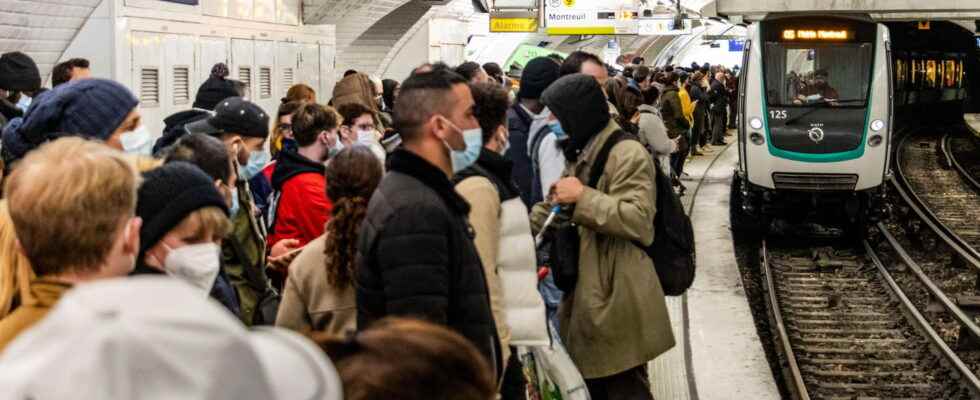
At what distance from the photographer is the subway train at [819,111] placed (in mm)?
14438

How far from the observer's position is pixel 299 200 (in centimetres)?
579

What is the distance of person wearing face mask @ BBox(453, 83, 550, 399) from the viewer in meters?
4.29

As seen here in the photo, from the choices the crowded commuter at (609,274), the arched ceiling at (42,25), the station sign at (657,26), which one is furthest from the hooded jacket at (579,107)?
the station sign at (657,26)

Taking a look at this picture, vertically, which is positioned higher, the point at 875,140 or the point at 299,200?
the point at 299,200

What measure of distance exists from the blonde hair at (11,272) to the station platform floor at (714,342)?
203 inches

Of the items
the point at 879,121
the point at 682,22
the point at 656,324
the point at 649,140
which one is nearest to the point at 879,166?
the point at 879,121

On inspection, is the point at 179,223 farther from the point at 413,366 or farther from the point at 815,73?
the point at 815,73

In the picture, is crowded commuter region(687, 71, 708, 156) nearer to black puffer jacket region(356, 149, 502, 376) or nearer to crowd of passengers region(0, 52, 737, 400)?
crowd of passengers region(0, 52, 737, 400)

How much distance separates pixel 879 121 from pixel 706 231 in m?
2.18

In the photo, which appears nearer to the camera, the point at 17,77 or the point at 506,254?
the point at 506,254

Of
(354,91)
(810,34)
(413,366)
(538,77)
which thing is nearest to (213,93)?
(354,91)

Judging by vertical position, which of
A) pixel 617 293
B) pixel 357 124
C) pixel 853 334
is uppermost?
pixel 357 124

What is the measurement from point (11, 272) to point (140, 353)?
1.88m

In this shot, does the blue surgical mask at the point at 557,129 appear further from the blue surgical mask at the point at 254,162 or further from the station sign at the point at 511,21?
the station sign at the point at 511,21
